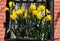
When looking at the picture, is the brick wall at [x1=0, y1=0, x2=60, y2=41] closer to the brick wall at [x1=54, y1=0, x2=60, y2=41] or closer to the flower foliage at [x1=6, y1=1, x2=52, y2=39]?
the brick wall at [x1=54, y1=0, x2=60, y2=41]

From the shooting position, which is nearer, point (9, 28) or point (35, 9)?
point (35, 9)

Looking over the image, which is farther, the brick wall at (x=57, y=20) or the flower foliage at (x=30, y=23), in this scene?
the brick wall at (x=57, y=20)

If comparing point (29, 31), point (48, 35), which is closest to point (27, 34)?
point (29, 31)

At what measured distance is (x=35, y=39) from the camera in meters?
4.09

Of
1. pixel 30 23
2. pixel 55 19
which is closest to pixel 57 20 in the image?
pixel 55 19

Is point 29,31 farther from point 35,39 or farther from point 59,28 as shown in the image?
point 59,28

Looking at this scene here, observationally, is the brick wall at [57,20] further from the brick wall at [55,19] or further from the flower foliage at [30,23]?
the flower foliage at [30,23]

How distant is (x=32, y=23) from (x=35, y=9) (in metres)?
0.26

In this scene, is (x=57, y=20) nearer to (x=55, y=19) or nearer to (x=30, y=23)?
(x=55, y=19)

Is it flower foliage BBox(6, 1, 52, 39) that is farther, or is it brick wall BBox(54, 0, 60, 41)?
brick wall BBox(54, 0, 60, 41)

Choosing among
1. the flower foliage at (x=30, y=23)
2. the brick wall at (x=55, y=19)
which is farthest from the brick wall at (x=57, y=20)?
the flower foliage at (x=30, y=23)

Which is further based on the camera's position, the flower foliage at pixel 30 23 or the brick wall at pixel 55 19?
the brick wall at pixel 55 19

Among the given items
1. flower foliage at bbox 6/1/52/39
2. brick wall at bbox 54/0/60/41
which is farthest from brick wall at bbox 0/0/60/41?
flower foliage at bbox 6/1/52/39

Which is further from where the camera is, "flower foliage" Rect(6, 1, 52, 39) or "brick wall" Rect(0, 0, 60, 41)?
"brick wall" Rect(0, 0, 60, 41)
